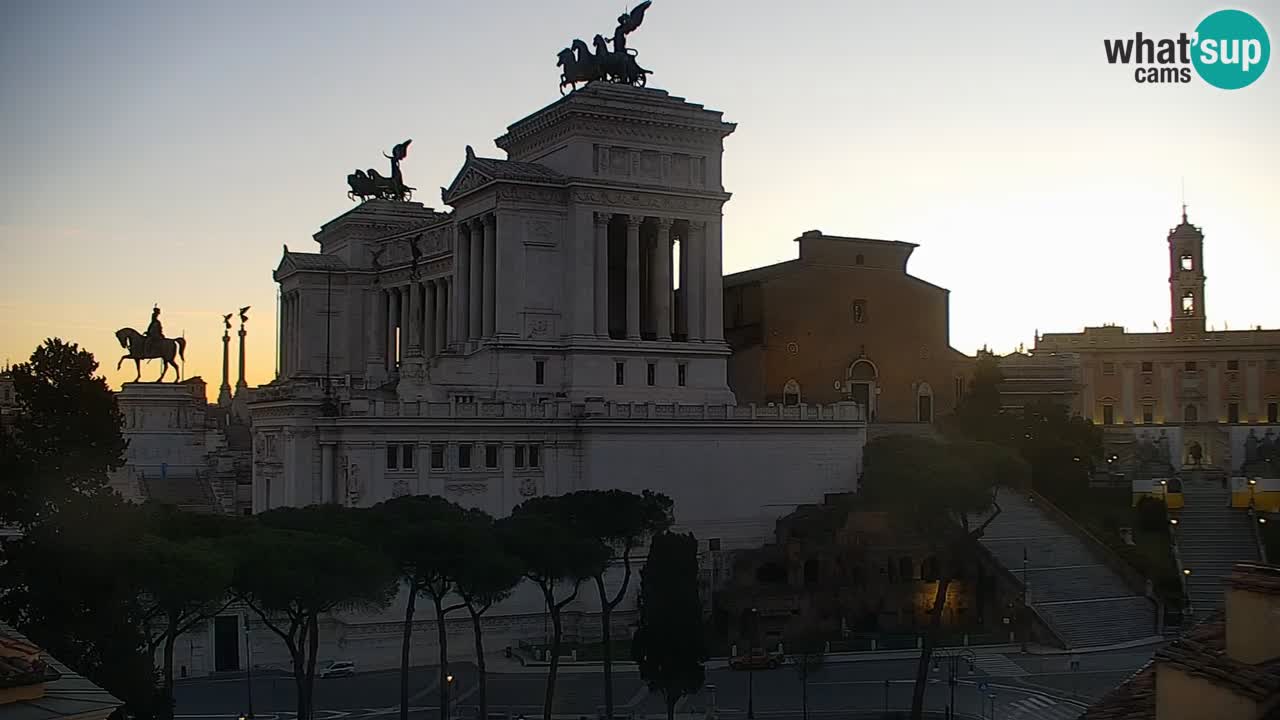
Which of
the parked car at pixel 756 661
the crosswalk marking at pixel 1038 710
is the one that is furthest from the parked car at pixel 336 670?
the crosswalk marking at pixel 1038 710

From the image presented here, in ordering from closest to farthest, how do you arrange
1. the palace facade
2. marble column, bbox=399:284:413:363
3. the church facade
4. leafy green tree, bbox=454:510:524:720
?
leafy green tree, bbox=454:510:524:720
the church facade
marble column, bbox=399:284:413:363
the palace facade

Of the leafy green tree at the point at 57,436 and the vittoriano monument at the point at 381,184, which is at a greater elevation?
the vittoriano monument at the point at 381,184

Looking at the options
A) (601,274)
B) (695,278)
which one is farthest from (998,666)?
(601,274)

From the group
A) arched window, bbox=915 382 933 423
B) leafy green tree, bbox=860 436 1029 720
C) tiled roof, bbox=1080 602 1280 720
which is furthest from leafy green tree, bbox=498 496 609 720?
arched window, bbox=915 382 933 423

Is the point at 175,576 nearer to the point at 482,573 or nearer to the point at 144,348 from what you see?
the point at 482,573

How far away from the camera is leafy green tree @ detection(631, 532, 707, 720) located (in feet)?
158

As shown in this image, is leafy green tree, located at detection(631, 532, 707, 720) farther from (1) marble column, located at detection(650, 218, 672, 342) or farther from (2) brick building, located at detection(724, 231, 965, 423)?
(2) brick building, located at detection(724, 231, 965, 423)

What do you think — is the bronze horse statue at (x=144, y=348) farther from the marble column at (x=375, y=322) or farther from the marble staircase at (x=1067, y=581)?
the marble staircase at (x=1067, y=581)

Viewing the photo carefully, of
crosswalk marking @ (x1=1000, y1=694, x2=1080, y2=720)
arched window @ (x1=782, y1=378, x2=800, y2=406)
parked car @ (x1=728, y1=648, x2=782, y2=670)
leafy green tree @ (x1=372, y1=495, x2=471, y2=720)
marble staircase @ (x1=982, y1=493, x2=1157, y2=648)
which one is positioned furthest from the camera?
arched window @ (x1=782, y1=378, x2=800, y2=406)

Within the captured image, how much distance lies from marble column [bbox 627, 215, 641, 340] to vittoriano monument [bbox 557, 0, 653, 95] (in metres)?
7.76

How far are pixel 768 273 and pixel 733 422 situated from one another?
18.9m

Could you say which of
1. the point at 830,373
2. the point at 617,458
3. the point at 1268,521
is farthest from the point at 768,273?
the point at 1268,521

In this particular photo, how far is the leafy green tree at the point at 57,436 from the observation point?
134ft

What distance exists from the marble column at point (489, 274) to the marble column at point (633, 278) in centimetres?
675
